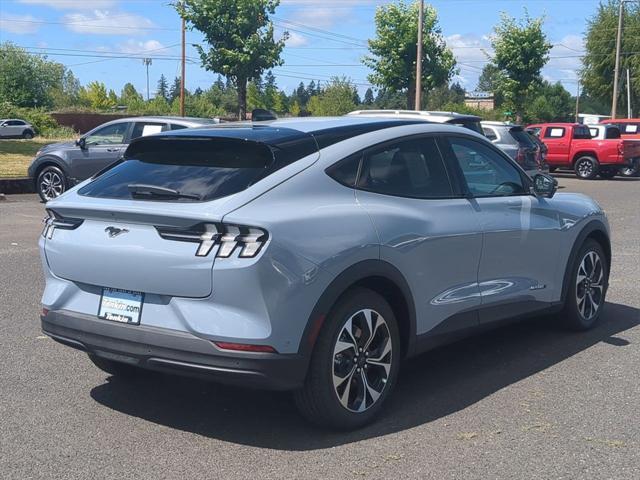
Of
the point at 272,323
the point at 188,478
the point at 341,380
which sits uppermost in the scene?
the point at 272,323

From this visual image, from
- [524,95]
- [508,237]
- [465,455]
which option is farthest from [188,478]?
[524,95]

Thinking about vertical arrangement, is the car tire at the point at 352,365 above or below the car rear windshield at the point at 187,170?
below

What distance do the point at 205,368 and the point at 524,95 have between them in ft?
116

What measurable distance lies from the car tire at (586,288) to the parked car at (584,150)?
852 inches

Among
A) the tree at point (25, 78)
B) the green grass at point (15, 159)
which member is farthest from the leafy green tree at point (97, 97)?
the green grass at point (15, 159)

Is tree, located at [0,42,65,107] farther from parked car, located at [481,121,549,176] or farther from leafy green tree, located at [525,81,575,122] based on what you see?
parked car, located at [481,121,549,176]

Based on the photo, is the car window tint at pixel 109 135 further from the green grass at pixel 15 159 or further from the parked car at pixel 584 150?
the parked car at pixel 584 150

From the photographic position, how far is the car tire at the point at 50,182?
54.2 ft

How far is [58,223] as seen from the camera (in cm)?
A: 486

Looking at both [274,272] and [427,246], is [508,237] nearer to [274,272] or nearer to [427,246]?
[427,246]

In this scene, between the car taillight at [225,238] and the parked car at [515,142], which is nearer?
the car taillight at [225,238]

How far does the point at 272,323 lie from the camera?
4.17 meters

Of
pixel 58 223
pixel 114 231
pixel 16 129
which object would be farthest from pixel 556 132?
pixel 16 129

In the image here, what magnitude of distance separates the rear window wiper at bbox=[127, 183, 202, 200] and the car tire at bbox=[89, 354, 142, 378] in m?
1.27
